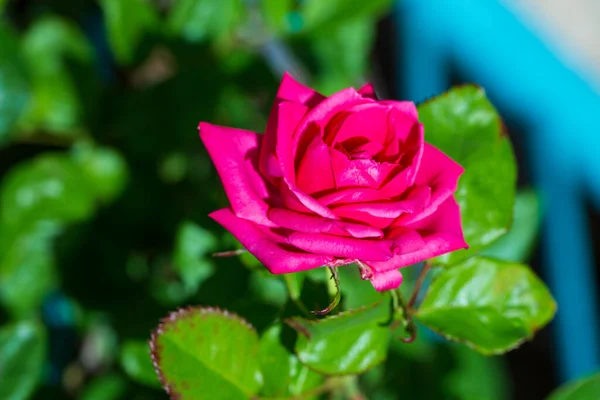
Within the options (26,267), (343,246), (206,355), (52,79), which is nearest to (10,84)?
(52,79)

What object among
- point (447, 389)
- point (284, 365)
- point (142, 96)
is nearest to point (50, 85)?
point (142, 96)

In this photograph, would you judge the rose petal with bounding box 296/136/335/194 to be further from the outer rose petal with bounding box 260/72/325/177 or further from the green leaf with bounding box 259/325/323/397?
the green leaf with bounding box 259/325/323/397

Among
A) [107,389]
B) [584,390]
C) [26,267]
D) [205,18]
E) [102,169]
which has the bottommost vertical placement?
[107,389]

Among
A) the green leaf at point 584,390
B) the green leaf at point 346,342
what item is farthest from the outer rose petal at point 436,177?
the green leaf at point 584,390

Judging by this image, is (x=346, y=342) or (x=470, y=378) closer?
(x=346, y=342)

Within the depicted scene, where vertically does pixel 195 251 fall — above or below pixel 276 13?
below

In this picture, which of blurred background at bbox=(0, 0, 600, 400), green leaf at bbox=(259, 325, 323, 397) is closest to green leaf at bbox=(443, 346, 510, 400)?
blurred background at bbox=(0, 0, 600, 400)

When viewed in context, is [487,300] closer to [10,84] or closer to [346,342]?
[346,342]

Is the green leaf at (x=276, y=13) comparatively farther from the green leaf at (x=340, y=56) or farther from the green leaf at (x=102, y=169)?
the green leaf at (x=102, y=169)
